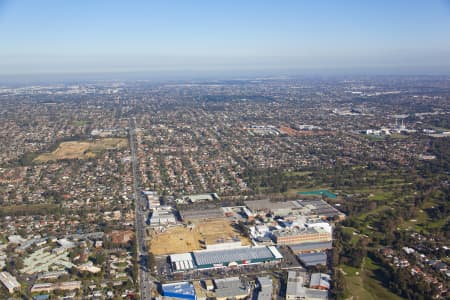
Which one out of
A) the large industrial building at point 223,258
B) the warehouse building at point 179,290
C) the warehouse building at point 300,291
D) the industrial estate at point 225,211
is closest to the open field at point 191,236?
the industrial estate at point 225,211

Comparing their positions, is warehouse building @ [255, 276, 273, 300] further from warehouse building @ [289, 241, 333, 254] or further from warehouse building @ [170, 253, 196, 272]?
warehouse building @ [289, 241, 333, 254]

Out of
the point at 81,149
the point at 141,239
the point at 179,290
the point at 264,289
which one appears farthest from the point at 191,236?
the point at 81,149

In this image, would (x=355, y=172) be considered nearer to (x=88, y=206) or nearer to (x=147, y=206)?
(x=147, y=206)

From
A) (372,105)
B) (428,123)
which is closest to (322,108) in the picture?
(372,105)

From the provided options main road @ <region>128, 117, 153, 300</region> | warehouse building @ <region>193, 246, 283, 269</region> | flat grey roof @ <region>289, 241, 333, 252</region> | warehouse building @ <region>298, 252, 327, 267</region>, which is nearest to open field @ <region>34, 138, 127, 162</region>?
main road @ <region>128, 117, 153, 300</region>

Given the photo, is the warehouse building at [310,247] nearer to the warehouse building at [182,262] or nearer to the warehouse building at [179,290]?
the warehouse building at [182,262]

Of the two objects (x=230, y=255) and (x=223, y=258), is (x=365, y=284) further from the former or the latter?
(x=223, y=258)
